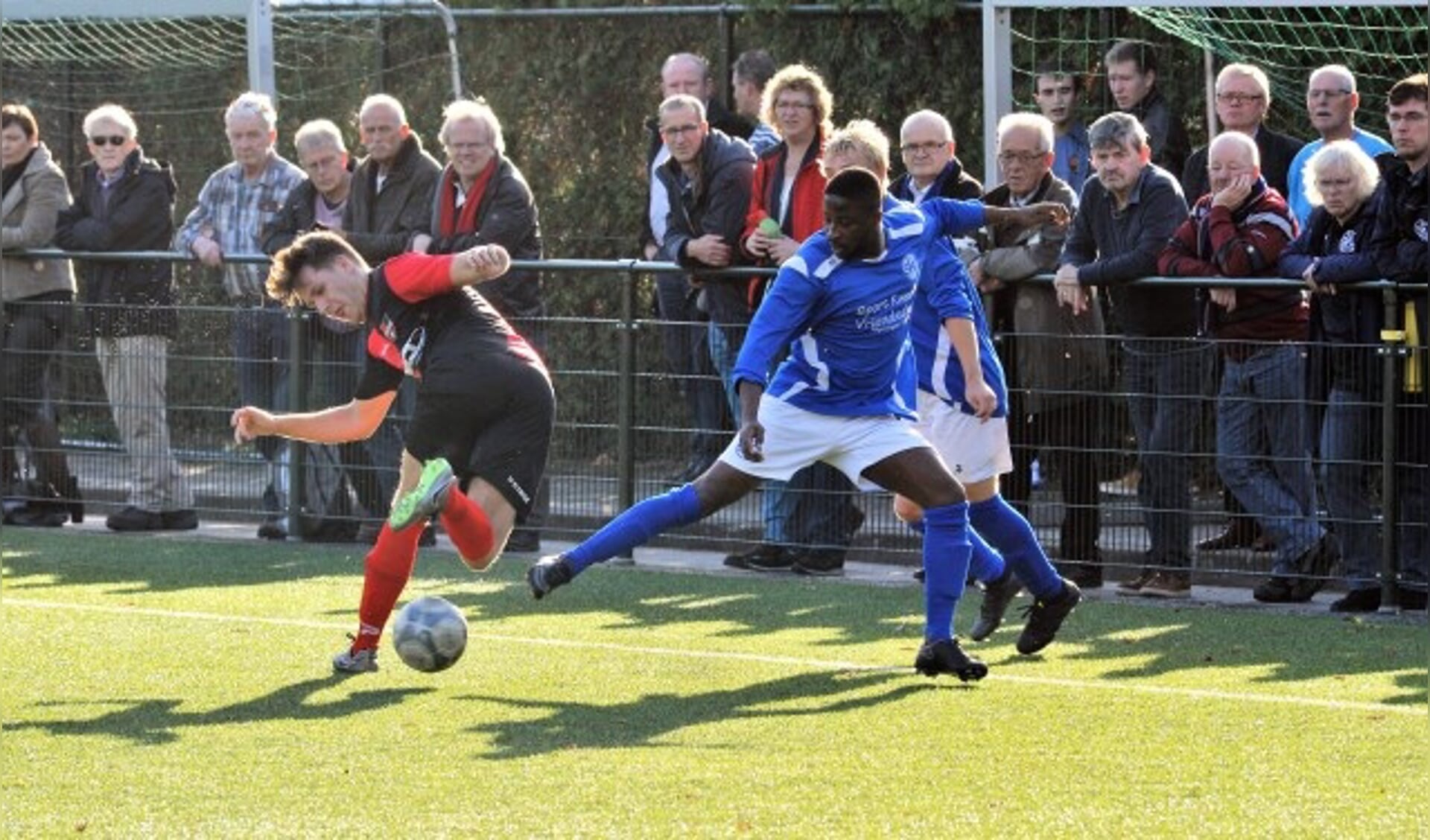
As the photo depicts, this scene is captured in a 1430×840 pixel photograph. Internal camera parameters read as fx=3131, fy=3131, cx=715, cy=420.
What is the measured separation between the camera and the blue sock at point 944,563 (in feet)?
35.9

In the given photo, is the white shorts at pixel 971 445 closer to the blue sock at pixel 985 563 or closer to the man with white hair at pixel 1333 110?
the blue sock at pixel 985 563

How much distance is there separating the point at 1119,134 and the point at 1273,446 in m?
1.49

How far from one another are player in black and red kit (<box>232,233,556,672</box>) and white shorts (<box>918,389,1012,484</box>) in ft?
4.92

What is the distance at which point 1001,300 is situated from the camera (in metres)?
14.1

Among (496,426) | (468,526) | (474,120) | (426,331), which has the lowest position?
(468,526)

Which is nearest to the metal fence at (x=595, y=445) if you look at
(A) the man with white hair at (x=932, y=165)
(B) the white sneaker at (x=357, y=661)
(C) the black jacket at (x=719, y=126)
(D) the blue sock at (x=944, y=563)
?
(C) the black jacket at (x=719, y=126)

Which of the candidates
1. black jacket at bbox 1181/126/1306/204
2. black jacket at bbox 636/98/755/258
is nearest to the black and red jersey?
black jacket at bbox 1181/126/1306/204

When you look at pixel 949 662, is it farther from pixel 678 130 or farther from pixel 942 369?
pixel 678 130

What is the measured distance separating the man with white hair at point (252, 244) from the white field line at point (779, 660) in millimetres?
2862

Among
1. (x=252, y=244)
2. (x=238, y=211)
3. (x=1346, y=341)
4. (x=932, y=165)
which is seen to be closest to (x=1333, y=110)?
(x=1346, y=341)

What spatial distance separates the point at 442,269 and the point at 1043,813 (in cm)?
388

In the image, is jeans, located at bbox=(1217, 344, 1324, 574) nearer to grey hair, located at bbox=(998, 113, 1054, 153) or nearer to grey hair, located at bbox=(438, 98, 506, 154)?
grey hair, located at bbox=(998, 113, 1054, 153)

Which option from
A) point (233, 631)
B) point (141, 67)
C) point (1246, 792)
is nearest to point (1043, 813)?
point (1246, 792)

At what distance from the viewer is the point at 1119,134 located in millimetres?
13461
